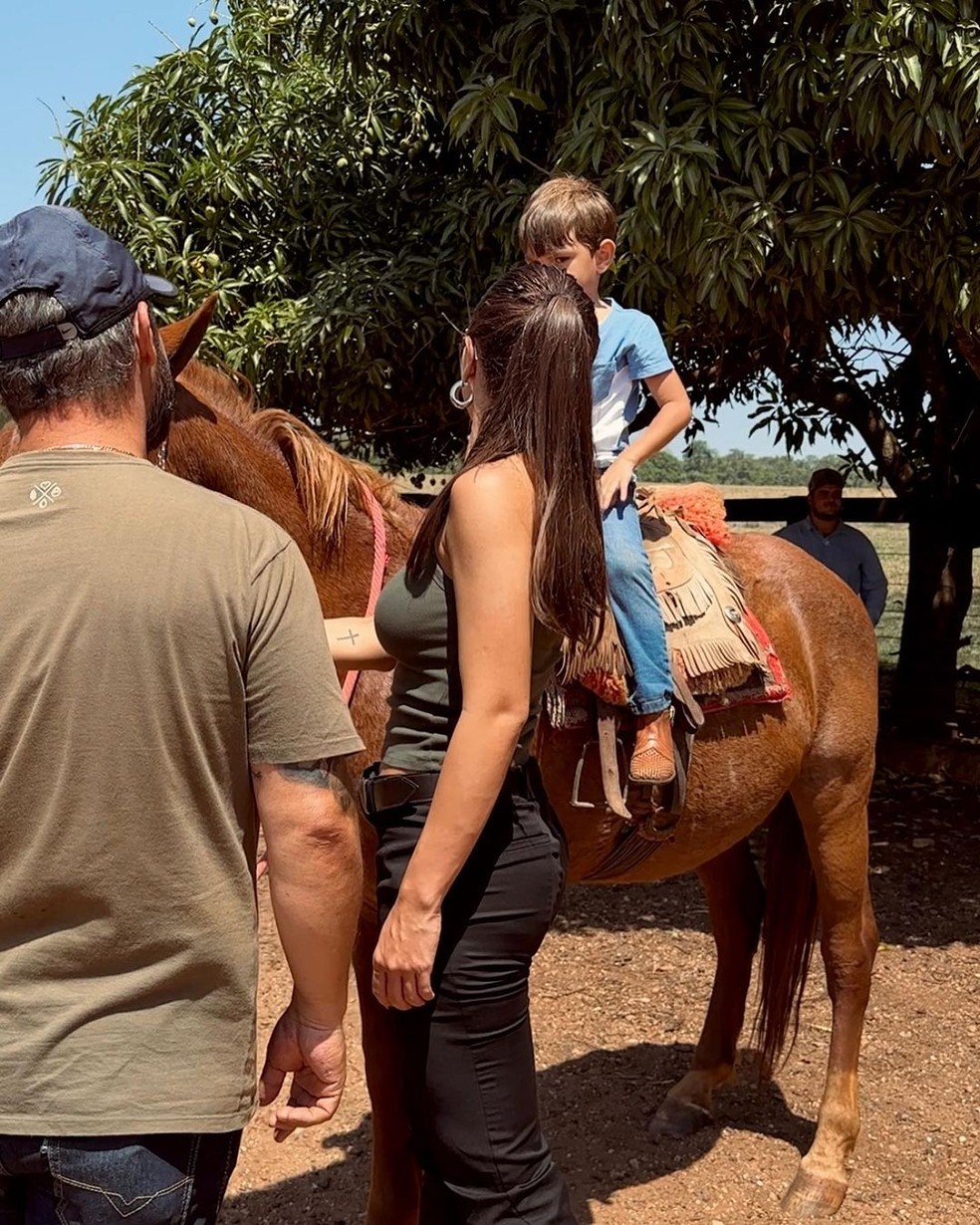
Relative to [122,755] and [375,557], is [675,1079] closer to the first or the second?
[375,557]

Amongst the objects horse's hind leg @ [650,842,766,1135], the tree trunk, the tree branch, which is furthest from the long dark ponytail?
the tree trunk

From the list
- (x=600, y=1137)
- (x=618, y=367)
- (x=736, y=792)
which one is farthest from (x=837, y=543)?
(x=618, y=367)

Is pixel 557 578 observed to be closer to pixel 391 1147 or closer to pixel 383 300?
pixel 391 1147

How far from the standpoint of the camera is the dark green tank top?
2.14 metres

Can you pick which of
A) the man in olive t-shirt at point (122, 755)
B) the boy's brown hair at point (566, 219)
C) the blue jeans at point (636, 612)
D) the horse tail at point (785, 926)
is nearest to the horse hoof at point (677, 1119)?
the horse tail at point (785, 926)

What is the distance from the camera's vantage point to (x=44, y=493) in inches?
60.4

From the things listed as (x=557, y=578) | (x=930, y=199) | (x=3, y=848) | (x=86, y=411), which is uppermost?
(x=930, y=199)

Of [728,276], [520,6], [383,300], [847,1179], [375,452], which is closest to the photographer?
[847,1179]

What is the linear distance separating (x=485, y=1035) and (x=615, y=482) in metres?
1.58

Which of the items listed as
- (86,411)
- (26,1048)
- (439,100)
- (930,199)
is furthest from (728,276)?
(26,1048)

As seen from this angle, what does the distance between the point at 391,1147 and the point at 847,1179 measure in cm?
156

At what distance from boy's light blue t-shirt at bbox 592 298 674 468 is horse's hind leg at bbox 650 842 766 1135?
66.4 inches

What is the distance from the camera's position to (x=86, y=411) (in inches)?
62.4

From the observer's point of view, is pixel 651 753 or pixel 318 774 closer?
pixel 318 774
